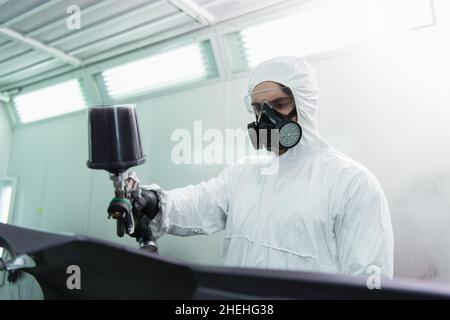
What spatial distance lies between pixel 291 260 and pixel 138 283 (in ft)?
3.09

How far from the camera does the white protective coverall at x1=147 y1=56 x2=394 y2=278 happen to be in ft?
3.83

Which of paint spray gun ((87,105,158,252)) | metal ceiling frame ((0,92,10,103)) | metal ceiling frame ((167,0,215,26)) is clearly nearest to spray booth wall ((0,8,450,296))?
metal ceiling frame ((167,0,215,26))

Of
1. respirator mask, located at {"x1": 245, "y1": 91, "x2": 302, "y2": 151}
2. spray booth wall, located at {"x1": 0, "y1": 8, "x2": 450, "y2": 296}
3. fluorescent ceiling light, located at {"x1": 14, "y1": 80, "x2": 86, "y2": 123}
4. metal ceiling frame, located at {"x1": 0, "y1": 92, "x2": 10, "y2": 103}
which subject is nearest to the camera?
respirator mask, located at {"x1": 245, "y1": 91, "x2": 302, "y2": 151}

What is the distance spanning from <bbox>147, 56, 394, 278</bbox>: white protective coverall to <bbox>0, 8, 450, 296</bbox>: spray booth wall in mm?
522

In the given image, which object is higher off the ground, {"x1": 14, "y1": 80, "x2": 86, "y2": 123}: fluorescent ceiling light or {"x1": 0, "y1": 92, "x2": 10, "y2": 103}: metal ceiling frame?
{"x1": 0, "y1": 92, "x2": 10, "y2": 103}: metal ceiling frame

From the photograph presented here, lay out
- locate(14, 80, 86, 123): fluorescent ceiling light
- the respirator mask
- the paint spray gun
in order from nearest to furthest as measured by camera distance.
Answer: the paint spray gun → the respirator mask → locate(14, 80, 86, 123): fluorescent ceiling light

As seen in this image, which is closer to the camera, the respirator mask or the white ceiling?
the respirator mask

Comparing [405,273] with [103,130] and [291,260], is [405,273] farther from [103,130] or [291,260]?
[103,130]

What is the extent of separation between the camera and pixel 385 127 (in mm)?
1840

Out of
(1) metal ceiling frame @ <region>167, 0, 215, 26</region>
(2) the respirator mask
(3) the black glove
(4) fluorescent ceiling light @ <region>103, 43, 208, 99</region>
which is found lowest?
(3) the black glove

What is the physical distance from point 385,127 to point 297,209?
0.81m

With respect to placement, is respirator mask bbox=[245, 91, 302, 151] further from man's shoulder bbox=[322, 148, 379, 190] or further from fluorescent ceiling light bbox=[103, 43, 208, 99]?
fluorescent ceiling light bbox=[103, 43, 208, 99]

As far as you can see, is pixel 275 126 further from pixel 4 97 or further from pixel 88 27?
pixel 4 97

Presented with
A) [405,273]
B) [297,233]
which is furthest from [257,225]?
[405,273]
